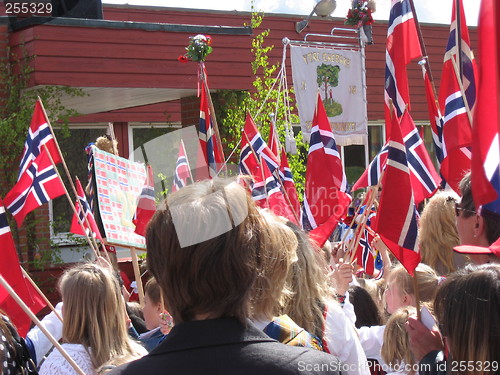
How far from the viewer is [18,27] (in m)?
Result: 9.66

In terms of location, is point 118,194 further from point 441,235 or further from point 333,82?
point 333,82

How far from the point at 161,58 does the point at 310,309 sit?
7737 mm

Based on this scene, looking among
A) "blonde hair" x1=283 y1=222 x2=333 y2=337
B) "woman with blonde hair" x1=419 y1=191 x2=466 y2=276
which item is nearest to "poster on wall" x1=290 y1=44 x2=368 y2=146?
"woman with blonde hair" x1=419 y1=191 x2=466 y2=276

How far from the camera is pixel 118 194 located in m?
7.62

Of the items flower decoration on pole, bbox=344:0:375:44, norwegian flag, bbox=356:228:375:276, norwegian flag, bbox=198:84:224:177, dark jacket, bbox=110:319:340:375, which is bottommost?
norwegian flag, bbox=356:228:375:276

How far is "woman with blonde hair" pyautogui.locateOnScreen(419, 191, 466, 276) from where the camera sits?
13.2ft

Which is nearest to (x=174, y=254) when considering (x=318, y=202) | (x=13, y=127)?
(x=318, y=202)

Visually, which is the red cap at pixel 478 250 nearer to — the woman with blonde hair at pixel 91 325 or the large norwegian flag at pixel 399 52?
the woman with blonde hair at pixel 91 325

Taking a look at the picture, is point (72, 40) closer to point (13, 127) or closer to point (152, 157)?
point (13, 127)

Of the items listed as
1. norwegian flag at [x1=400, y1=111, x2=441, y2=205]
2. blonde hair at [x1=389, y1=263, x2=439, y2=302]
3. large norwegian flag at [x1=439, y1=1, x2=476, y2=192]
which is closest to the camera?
blonde hair at [x1=389, y1=263, x2=439, y2=302]


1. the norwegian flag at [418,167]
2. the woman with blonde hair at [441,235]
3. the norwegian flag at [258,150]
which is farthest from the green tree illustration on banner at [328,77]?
the woman with blonde hair at [441,235]

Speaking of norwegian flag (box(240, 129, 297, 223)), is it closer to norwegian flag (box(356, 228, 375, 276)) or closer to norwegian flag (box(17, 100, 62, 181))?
norwegian flag (box(356, 228, 375, 276))

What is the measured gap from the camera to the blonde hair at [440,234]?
4023mm

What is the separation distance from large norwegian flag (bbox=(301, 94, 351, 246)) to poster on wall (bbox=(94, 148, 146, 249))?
1.84 meters
